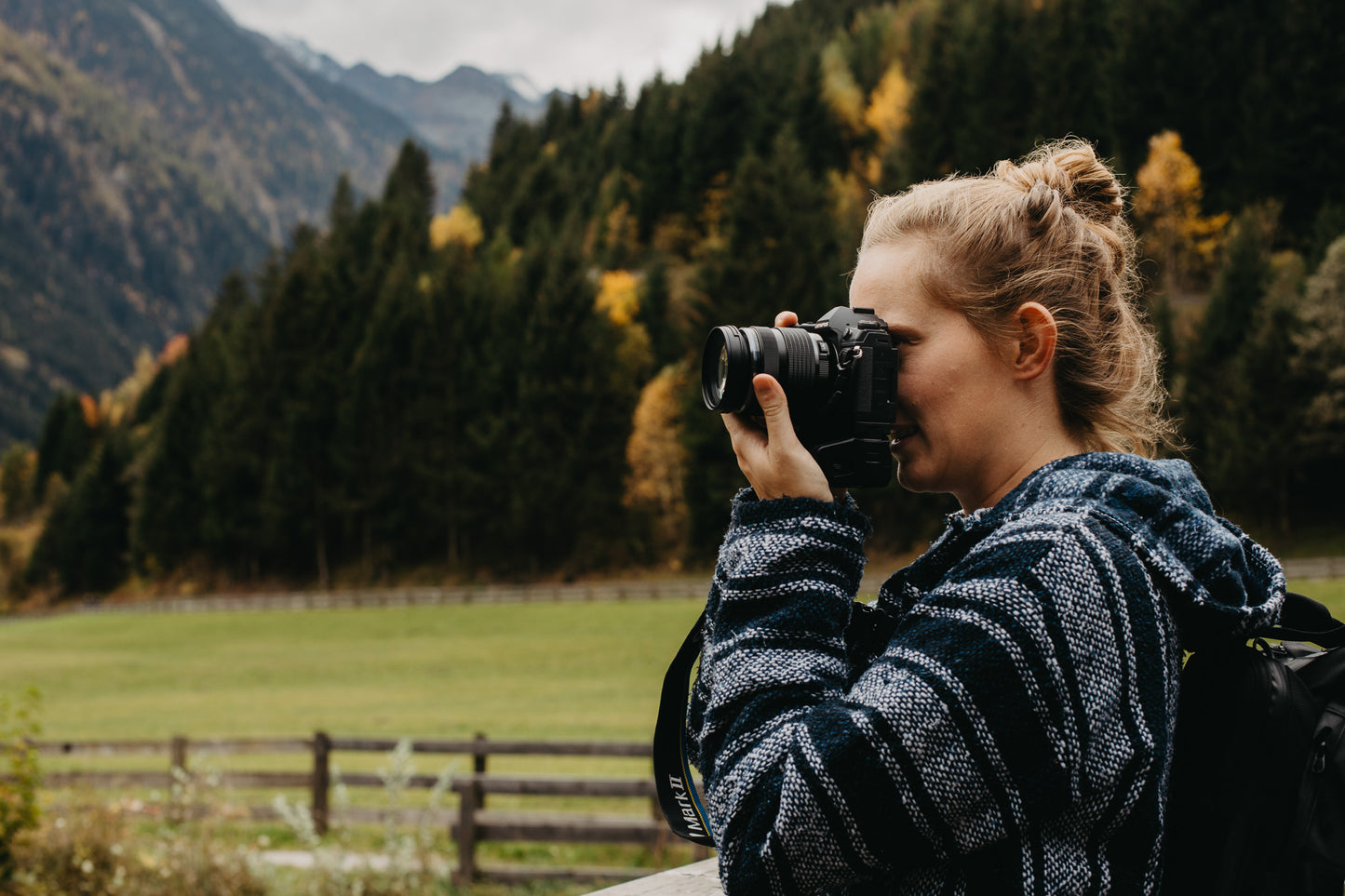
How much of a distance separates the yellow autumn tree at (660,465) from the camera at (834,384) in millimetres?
39315

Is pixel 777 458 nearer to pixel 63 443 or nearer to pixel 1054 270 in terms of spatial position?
pixel 1054 270

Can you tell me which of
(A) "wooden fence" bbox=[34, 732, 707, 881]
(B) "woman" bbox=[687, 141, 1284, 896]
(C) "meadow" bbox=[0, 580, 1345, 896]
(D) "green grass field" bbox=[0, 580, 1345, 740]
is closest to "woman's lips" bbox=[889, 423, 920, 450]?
(B) "woman" bbox=[687, 141, 1284, 896]

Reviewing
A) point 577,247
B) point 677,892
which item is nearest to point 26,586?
point 577,247

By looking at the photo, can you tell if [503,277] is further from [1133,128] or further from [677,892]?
[677,892]

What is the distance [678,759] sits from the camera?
5.21ft

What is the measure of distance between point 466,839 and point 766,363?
699 centimetres

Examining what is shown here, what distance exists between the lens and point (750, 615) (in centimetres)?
133

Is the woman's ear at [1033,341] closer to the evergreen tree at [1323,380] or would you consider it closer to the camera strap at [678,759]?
the camera strap at [678,759]

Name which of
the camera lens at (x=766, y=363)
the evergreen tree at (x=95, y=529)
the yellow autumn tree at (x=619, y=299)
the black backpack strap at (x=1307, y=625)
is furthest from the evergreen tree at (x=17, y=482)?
the black backpack strap at (x=1307, y=625)

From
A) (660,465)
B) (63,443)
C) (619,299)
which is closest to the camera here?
(660,465)

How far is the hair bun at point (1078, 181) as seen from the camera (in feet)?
5.18

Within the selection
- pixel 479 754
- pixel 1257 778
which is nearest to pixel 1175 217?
pixel 479 754

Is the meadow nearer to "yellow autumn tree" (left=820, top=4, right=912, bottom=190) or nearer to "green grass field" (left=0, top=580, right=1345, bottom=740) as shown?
"green grass field" (left=0, top=580, right=1345, bottom=740)

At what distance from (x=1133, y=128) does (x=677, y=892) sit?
5370 cm
